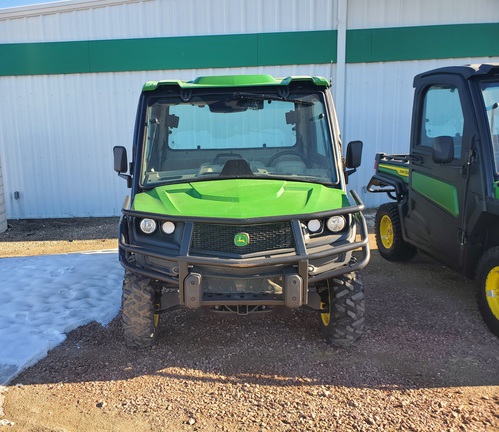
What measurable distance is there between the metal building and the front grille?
645 centimetres

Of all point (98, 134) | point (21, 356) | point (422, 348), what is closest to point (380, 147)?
point (98, 134)

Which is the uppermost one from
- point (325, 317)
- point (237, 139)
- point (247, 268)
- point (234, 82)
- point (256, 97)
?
point (234, 82)

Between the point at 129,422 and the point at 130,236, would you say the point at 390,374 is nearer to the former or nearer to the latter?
the point at 129,422

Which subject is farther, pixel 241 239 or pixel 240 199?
pixel 240 199

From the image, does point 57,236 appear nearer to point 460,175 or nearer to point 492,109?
point 460,175

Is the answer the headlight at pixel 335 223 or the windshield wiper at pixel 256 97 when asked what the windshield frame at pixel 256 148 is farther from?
the headlight at pixel 335 223

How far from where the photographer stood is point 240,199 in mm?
3506

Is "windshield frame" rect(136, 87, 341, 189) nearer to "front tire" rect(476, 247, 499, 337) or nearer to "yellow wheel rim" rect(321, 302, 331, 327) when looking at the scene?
"yellow wheel rim" rect(321, 302, 331, 327)

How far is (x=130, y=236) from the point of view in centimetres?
361

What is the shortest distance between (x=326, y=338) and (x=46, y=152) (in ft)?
25.6

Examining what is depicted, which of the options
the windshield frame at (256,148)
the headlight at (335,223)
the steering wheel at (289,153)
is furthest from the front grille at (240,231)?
the steering wheel at (289,153)

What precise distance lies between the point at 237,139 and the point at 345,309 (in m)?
1.74

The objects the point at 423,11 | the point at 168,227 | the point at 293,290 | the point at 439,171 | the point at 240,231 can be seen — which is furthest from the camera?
the point at 423,11

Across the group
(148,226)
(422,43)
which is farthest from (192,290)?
(422,43)
